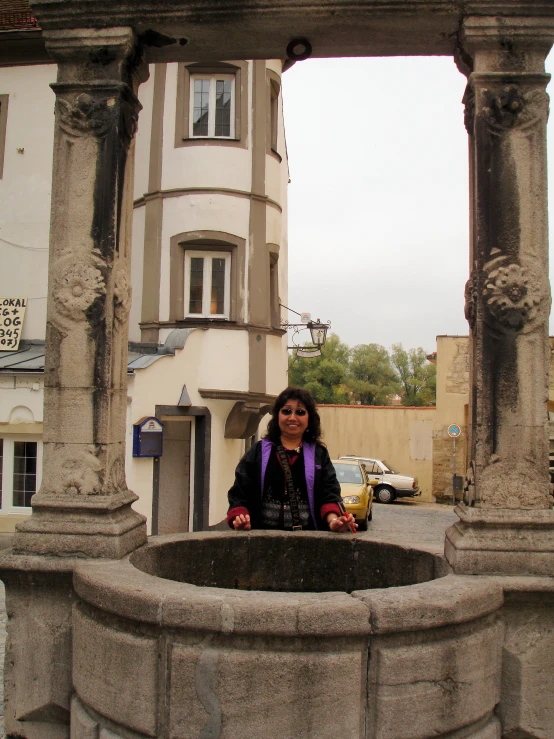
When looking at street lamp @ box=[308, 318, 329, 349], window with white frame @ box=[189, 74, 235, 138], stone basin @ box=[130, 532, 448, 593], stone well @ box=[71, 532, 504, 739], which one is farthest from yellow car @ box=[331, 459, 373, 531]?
stone well @ box=[71, 532, 504, 739]

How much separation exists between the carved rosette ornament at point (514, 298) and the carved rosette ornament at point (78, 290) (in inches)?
73.9

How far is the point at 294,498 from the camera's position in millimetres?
4156

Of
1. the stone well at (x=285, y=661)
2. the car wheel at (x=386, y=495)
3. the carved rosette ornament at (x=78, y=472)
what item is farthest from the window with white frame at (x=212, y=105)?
the car wheel at (x=386, y=495)

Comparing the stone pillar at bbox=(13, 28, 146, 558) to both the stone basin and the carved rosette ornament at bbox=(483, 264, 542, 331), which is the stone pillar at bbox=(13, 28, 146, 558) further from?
the carved rosette ornament at bbox=(483, 264, 542, 331)

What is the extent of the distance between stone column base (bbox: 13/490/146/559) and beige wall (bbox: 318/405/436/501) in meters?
25.5

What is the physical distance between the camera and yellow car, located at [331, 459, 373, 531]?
1434 centimetres

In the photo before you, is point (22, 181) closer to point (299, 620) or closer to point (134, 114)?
point (134, 114)

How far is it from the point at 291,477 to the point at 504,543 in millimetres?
1219

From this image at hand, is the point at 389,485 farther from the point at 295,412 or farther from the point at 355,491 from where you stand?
the point at 295,412

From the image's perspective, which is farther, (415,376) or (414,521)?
(415,376)

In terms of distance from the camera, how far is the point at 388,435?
2928cm

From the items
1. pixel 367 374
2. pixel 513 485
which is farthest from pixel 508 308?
pixel 367 374

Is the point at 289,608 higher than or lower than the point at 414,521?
higher

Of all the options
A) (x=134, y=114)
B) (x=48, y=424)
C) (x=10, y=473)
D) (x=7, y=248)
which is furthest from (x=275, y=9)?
(x=7, y=248)
